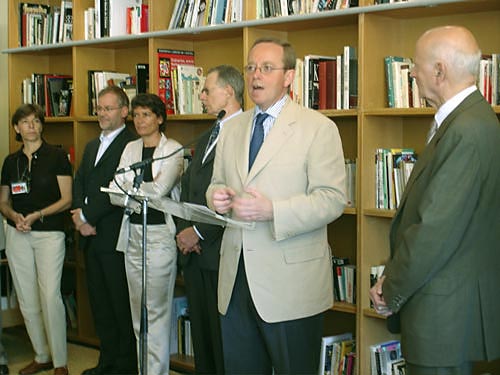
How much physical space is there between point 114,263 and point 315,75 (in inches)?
61.8

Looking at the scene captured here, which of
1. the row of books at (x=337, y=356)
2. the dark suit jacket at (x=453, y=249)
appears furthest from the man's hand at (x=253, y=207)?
the row of books at (x=337, y=356)

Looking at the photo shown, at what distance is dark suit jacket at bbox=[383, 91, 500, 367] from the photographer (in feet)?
7.72

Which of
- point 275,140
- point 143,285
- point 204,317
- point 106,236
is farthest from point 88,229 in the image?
point 275,140

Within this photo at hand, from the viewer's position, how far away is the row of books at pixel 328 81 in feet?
12.9

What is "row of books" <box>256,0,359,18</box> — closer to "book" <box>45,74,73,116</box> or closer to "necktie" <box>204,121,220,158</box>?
"necktie" <box>204,121,220,158</box>

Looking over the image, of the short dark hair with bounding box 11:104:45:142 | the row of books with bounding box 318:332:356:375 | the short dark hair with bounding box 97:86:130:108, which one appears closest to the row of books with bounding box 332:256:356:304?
the row of books with bounding box 318:332:356:375

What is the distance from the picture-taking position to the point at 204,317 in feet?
13.2

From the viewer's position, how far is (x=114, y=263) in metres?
4.55

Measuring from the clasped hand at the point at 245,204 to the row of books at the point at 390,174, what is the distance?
1.15 m

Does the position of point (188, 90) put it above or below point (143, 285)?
above

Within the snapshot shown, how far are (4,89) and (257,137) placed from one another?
131 inches

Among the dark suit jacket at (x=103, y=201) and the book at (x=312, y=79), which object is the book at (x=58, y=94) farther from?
the book at (x=312, y=79)

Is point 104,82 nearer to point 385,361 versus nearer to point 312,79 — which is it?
point 312,79

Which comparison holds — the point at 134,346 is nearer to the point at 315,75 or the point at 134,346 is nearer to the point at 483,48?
the point at 315,75
